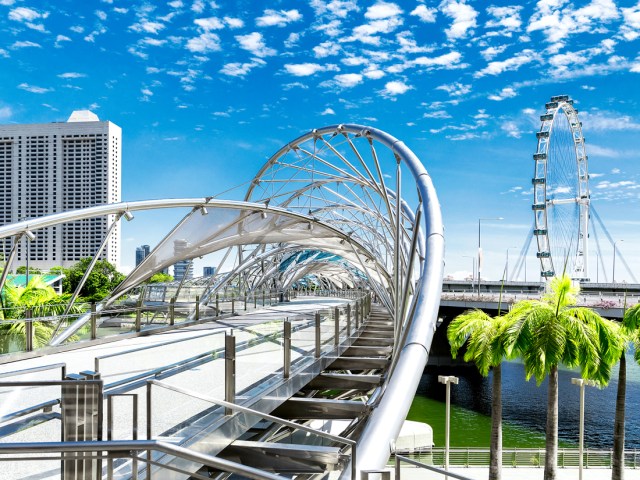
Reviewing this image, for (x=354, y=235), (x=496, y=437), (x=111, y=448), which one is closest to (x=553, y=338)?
(x=496, y=437)

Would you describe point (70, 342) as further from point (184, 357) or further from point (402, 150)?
point (402, 150)

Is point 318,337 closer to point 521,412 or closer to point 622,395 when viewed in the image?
point 622,395

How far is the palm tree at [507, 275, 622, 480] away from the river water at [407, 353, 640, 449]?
15.6 metres

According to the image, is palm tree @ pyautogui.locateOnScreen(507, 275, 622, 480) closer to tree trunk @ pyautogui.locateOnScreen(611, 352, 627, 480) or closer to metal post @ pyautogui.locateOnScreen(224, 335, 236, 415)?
tree trunk @ pyautogui.locateOnScreen(611, 352, 627, 480)

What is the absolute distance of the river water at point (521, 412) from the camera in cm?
3750

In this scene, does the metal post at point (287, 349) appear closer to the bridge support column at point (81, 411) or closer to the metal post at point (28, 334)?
the bridge support column at point (81, 411)

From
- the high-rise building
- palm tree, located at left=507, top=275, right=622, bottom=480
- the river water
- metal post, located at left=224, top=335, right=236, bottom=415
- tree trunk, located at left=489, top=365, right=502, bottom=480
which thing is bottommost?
the river water

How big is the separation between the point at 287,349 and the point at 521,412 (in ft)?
128

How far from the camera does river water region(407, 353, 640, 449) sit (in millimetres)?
37500

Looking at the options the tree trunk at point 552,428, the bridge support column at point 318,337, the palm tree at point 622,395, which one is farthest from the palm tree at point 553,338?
the bridge support column at point 318,337

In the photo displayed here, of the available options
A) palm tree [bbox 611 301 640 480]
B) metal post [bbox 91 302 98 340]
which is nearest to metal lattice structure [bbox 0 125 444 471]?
metal post [bbox 91 302 98 340]

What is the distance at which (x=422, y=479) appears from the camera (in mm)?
5270

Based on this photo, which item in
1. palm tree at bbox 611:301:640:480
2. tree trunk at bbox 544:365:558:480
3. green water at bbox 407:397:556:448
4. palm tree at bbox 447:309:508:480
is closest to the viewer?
tree trunk at bbox 544:365:558:480

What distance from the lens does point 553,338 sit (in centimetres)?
2052
